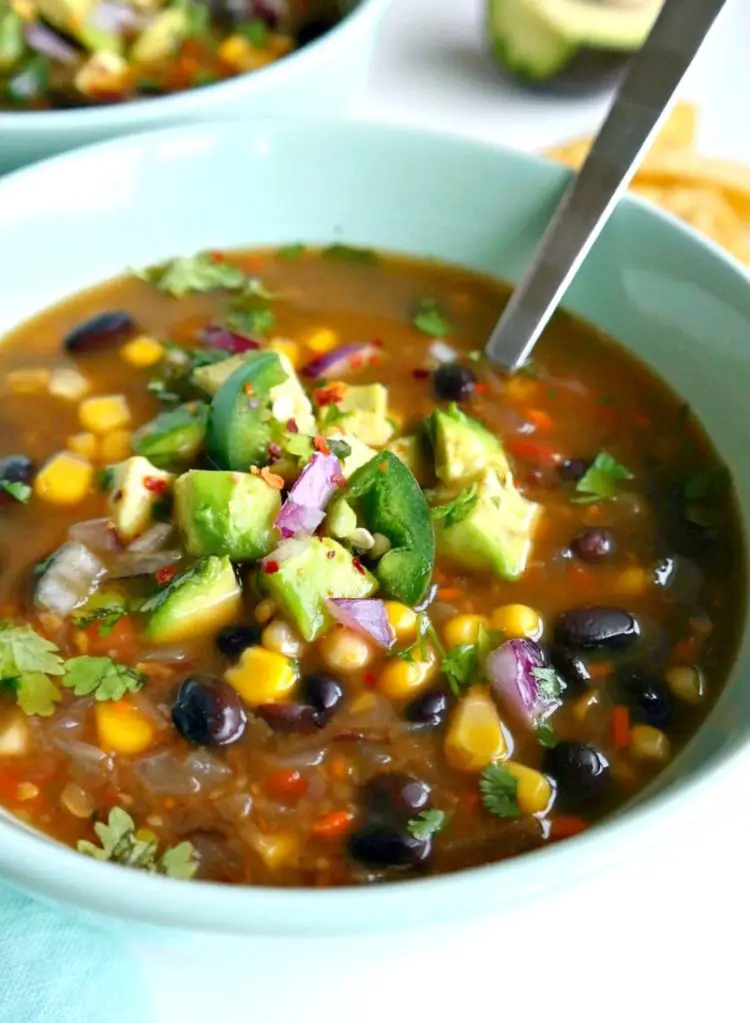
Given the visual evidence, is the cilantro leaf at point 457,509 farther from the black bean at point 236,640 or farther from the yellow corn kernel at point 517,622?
the black bean at point 236,640

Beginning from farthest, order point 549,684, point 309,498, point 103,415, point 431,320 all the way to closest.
→ 1. point 431,320
2. point 103,415
3. point 309,498
4. point 549,684

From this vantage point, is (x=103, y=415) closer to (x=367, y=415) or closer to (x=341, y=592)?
(x=367, y=415)

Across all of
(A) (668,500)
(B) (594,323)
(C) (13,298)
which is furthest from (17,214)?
(A) (668,500)

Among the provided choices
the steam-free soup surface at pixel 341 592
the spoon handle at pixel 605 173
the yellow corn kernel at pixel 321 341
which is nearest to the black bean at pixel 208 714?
the steam-free soup surface at pixel 341 592

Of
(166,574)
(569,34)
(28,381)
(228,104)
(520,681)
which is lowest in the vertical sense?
(28,381)

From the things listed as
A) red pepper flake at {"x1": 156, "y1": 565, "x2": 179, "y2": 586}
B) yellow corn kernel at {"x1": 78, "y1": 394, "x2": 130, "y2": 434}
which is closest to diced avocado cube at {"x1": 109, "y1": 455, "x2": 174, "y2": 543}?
red pepper flake at {"x1": 156, "y1": 565, "x2": 179, "y2": 586}

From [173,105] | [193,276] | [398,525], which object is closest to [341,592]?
[398,525]
